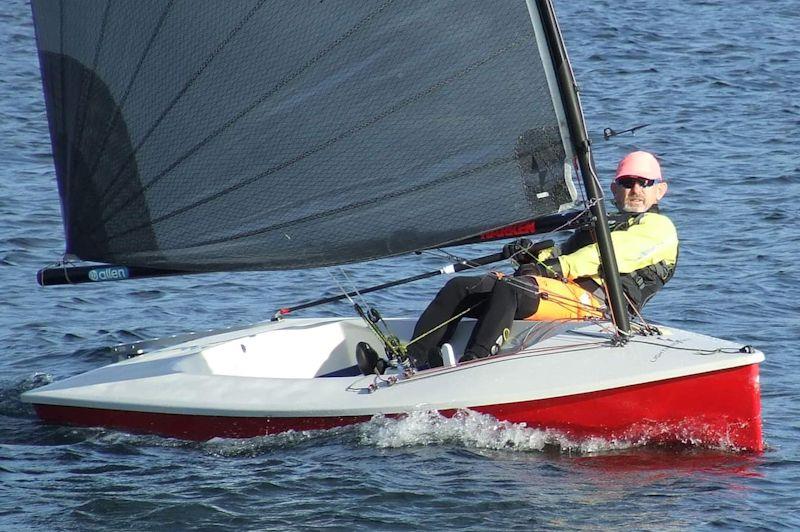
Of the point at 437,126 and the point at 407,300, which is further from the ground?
the point at 437,126

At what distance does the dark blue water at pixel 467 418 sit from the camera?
477cm

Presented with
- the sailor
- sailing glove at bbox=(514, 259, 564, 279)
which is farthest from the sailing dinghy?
sailing glove at bbox=(514, 259, 564, 279)

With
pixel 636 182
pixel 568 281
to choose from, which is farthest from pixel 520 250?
pixel 636 182

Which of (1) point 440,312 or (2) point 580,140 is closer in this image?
(2) point 580,140

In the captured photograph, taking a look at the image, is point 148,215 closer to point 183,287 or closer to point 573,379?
point 573,379

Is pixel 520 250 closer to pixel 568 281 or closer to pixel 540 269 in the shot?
pixel 540 269

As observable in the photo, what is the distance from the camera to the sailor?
18.7 ft

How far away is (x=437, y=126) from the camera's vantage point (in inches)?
215

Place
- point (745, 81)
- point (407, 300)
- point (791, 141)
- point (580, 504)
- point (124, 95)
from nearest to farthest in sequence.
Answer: point (580, 504) → point (124, 95) → point (407, 300) → point (791, 141) → point (745, 81)

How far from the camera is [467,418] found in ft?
17.4

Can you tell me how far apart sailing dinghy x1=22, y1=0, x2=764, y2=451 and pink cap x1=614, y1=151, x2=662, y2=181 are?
29 centimetres

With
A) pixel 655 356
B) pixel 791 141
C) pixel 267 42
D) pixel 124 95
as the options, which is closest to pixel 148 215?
pixel 124 95

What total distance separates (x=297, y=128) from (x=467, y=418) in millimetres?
1377

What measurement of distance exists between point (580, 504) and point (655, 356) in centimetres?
83
